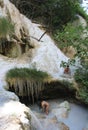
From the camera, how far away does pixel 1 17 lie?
1266cm

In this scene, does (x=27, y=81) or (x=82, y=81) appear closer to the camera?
(x=27, y=81)

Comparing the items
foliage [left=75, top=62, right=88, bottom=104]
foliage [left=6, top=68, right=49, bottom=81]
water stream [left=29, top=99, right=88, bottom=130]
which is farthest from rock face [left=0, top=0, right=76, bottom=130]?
water stream [left=29, top=99, right=88, bottom=130]

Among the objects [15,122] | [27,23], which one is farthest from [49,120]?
[27,23]

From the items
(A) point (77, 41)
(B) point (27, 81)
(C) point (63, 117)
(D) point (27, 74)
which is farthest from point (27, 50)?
(C) point (63, 117)

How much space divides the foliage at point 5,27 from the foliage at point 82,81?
301cm

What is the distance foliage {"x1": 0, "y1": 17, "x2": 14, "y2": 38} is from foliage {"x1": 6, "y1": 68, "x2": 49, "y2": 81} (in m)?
1.92

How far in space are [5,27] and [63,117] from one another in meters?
4.04

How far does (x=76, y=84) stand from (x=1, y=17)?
3.76m

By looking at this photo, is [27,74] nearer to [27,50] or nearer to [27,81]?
[27,81]

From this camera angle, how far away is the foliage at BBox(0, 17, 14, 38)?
12.3m

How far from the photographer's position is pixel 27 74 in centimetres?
1123

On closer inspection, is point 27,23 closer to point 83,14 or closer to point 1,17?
point 1,17

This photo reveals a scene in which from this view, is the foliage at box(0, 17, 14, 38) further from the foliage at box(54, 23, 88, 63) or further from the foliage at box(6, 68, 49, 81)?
the foliage at box(54, 23, 88, 63)

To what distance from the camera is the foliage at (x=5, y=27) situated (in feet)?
40.5
